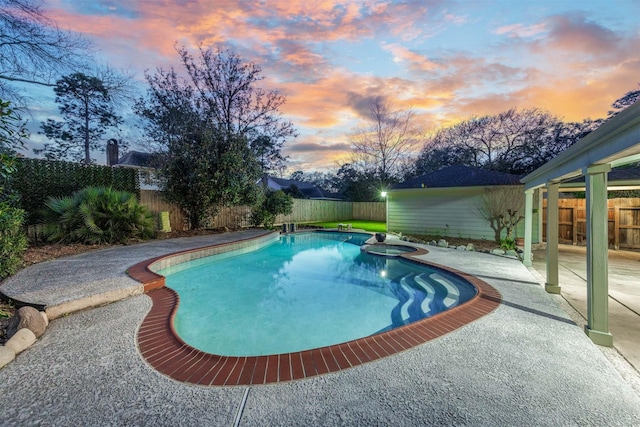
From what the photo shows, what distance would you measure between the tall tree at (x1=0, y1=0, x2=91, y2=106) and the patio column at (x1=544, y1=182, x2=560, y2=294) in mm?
14053

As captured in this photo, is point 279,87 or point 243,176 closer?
point 243,176

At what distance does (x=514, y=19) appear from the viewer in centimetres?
659

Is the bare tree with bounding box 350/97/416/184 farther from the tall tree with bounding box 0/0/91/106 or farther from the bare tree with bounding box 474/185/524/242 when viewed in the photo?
the tall tree with bounding box 0/0/91/106

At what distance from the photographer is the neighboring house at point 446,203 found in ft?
35.1

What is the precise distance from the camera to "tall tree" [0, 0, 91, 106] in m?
7.95

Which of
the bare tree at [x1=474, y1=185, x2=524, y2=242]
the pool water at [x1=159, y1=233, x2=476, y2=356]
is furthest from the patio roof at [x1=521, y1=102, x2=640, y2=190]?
the bare tree at [x1=474, y1=185, x2=524, y2=242]

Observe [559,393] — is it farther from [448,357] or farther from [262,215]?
[262,215]

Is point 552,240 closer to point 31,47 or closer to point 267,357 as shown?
point 267,357

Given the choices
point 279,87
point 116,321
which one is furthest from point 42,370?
point 279,87

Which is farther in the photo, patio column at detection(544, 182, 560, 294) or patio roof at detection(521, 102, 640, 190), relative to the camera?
patio column at detection(544, 182, 560, 294)

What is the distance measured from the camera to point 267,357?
8.24 feet

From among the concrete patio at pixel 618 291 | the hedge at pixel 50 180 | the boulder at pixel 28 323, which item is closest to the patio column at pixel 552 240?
the concrete patio at pixel 618 291

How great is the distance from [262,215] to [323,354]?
12.6m

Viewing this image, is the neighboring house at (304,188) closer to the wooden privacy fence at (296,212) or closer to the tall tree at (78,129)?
the wooden privacy fence at (296,212)
